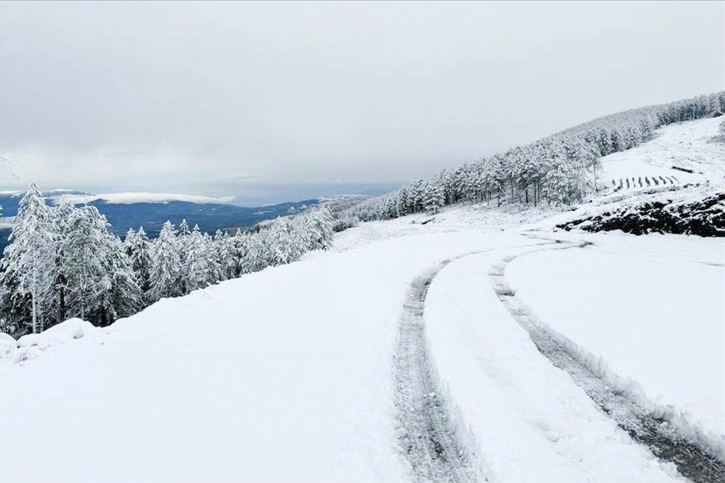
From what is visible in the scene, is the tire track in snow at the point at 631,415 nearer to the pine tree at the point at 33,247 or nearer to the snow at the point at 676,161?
the pine tree at the point at 33,247

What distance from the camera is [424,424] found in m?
6.21

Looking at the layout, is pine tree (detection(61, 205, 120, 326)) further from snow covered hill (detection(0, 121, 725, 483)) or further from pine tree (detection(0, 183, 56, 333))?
snow covered hill (detection(0, 121, 725, 483))

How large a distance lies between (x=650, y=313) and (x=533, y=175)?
2805 inches

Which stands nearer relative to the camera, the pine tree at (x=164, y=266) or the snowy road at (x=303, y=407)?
the snowy road at (x=303, y=407)

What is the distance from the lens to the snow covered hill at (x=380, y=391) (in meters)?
4.93

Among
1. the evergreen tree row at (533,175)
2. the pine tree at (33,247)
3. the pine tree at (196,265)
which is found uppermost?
the evergreen tree row at (533,175)

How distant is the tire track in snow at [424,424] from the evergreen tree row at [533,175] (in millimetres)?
67349

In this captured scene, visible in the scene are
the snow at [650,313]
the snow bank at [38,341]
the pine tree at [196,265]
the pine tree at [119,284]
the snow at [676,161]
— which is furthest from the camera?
the snow at [676,161]

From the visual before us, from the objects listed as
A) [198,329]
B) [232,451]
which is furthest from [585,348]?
[198,329]

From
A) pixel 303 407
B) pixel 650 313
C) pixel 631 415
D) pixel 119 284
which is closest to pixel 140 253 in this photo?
pixel 119 284

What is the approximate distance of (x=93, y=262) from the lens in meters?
27.9

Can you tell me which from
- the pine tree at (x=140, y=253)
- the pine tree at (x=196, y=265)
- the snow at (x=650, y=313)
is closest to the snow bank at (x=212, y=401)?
the snow at (x=650, y=313)

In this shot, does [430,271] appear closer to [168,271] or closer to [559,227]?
[559,227]

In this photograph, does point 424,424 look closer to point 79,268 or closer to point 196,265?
point 79,268
